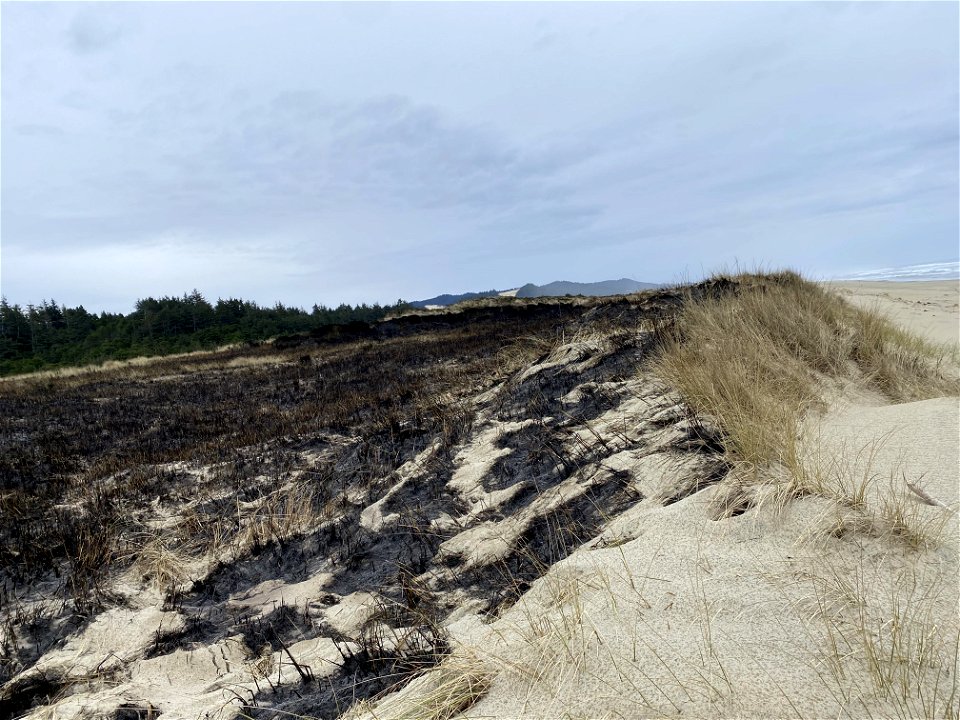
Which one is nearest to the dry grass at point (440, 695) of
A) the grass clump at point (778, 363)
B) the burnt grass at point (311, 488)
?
the burnt grass at point (311, 488)

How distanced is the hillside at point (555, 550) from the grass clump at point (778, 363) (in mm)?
32

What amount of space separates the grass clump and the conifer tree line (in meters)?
34.1

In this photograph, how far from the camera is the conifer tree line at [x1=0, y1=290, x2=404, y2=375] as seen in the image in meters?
39.0

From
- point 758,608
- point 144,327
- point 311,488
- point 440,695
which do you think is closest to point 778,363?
point 758,608

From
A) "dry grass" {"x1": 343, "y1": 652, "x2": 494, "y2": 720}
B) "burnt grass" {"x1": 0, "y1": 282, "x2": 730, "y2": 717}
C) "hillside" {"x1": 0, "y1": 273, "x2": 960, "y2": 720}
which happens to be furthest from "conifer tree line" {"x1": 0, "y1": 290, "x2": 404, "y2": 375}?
"dry grass" {"x1": 343, "y1": 652, "x2": 494, "y2": 720}

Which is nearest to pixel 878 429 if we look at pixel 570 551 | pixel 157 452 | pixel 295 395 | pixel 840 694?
pixel 570 551

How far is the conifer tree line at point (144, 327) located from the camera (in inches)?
1535

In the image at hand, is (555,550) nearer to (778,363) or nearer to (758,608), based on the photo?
(758,608)

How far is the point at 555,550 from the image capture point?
2980 mm

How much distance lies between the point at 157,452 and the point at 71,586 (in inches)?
172

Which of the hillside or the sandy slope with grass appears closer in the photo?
the sandy slope with grass

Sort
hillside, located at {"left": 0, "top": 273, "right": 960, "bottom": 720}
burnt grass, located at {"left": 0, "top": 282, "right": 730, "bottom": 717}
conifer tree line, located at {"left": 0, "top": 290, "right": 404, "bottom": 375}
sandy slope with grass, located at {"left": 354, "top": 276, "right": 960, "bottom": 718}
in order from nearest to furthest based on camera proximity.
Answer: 1. sandy slope with grass, located at {"left": 354, "top": 276, "right": 960, "bottom": 718}
2. hillside, located at {"left": 0, "top": 273, "right": 960, "bottom": 720}
3. burnt grass, located at {"left": 0, "top": 282, "right": 730, "bottom": 717}
4. conifer tree line, located at {"left": 0, "top": 290, "right": 404, "bottom": 375}

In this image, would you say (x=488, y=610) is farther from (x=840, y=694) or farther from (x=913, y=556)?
(x=913, y=556)

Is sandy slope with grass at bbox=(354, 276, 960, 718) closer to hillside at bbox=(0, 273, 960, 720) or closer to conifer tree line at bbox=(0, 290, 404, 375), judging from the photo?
hillside at bbox=(0, 273, 960, 720)
